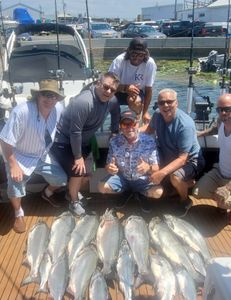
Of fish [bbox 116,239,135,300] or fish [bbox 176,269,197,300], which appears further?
fish [bbox 116,239,135,300]

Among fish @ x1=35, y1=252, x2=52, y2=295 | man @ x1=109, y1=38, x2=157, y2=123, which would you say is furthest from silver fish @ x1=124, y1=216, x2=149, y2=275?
man @ x1=109, y1=38, x2=157, y2=123

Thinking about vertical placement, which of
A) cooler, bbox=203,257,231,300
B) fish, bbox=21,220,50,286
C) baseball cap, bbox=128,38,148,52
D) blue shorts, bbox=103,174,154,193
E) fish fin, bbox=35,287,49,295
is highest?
baseball cap, bbox=128,38,148,52

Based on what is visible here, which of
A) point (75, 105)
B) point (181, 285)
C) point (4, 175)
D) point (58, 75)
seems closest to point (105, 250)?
point (181, 285)

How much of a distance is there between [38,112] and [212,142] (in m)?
2.01

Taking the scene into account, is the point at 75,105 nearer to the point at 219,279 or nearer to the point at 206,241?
the point at 206,241

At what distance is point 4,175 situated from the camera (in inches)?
169

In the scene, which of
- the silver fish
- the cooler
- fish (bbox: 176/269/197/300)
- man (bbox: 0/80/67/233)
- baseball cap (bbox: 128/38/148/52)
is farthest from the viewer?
baseball cap (bbox: 128/38/148/52)

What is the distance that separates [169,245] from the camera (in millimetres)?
3248

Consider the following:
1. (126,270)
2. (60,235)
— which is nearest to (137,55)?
(60,235)

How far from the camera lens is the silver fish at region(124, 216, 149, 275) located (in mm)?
3023

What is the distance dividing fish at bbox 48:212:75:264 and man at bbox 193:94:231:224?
1343 millimetres

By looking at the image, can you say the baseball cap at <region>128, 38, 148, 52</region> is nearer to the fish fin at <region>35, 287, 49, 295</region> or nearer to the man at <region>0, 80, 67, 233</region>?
the man at <region>0, 80, 67, 233</region>

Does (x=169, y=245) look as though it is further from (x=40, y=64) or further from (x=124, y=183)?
(x=40, y=64)

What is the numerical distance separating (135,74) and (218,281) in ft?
11.1
